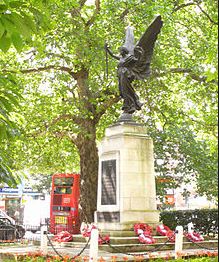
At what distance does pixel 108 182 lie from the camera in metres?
14.0

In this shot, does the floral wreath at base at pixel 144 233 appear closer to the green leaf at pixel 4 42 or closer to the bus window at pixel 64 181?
the green leaf at pixel 4 42

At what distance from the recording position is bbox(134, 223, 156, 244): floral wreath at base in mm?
12500

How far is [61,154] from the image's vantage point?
1030 inches

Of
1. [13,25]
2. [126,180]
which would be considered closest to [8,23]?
[13,25]

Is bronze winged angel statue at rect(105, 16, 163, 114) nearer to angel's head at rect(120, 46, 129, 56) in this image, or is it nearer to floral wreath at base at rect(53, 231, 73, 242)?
angel's head at rect(120, 46, 129, 56)

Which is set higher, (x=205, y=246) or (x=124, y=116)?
(x=124, y=116)

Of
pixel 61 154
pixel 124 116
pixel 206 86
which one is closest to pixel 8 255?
pixel 124 116

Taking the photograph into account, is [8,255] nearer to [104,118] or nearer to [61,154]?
[104,118]

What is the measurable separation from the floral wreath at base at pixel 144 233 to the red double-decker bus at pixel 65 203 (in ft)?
32.2

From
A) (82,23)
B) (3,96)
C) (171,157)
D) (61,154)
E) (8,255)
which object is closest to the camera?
(3,96)

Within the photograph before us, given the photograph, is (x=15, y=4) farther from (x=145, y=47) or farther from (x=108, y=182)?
(x=145, y=47)

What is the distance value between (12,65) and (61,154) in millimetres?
7434

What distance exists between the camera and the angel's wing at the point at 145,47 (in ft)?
48.5

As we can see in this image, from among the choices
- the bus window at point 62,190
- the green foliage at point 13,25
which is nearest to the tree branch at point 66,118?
the bus window at point 62,190
